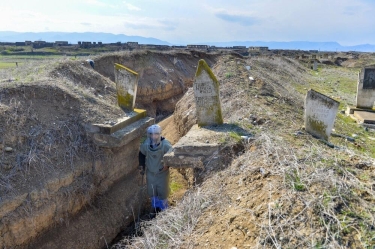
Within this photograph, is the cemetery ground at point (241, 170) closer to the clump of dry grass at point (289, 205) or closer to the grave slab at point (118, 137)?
the clump of dry grass at point (289, 205)

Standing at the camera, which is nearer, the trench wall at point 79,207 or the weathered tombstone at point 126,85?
the trench wall at point 79,207

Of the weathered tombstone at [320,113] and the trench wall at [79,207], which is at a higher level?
the weathered tombstone at [320,113]

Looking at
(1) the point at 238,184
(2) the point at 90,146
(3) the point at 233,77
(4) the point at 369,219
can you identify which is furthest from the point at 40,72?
(4) the point at 369,219

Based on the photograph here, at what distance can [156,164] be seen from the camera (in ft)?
19.2

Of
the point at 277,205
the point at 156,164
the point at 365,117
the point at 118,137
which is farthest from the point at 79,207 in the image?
the point at 365,117

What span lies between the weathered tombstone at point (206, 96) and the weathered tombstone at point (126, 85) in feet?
6.64

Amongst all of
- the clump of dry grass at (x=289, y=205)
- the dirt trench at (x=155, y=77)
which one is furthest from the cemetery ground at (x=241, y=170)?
the dirt trench at (x=155, y=77)

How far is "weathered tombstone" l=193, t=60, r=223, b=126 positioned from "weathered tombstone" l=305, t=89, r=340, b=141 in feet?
5.79

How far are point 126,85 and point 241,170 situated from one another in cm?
446

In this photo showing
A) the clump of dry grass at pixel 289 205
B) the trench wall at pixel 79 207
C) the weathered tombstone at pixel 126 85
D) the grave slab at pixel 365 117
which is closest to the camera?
the clump of dry grass at pixel 289 205

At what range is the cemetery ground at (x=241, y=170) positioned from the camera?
2844 millimetres

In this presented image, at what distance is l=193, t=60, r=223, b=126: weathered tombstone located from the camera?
604 centimetres

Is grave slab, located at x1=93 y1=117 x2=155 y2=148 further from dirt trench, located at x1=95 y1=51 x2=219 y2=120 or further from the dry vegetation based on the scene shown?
dirt trench, located at x1=95 y1=51 x2=219 y2=120

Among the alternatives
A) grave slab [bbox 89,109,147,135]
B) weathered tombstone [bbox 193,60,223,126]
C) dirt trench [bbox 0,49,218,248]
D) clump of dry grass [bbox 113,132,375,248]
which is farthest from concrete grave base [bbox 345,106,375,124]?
dirt trench [bbox 0,49,218,248]
